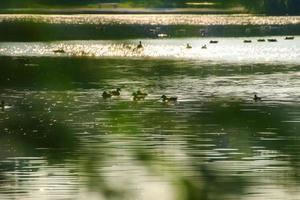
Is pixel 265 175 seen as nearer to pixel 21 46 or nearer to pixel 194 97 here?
pixel 194 97

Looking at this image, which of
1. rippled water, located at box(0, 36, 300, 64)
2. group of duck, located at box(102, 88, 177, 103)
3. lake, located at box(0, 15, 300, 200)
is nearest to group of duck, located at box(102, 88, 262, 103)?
group of duck, located at box(102, 88, 177, 103)

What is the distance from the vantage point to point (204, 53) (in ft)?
175

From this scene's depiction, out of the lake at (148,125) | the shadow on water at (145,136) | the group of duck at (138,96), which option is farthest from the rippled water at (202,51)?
the group of duck at (138,96)

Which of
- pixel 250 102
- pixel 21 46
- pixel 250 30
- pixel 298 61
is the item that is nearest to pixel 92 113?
pixel 250 102

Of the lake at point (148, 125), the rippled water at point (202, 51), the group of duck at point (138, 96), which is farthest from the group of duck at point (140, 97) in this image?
the rippled water at point (202, 51)

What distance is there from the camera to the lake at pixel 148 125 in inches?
217

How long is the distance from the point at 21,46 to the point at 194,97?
123ft

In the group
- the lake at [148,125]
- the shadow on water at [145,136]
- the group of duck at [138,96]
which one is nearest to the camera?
the shadow on water at [145,136]

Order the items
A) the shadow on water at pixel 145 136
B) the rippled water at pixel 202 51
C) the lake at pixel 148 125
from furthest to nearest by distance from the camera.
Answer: the rippled water at pixel 202 51 < the lake at pixel 148 125 < the shadow on water at pixel 145 136

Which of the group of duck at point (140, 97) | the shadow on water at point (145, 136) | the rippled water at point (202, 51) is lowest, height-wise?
the rippled water at point (202, 51)

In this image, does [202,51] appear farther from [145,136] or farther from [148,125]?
[145,136]

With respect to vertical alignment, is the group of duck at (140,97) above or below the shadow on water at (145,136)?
below

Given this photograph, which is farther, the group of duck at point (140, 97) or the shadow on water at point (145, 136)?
the group of duck at point (140, 97)

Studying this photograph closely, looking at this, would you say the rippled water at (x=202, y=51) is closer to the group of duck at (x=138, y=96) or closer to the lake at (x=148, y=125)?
the lake at (x=148, y=125)
